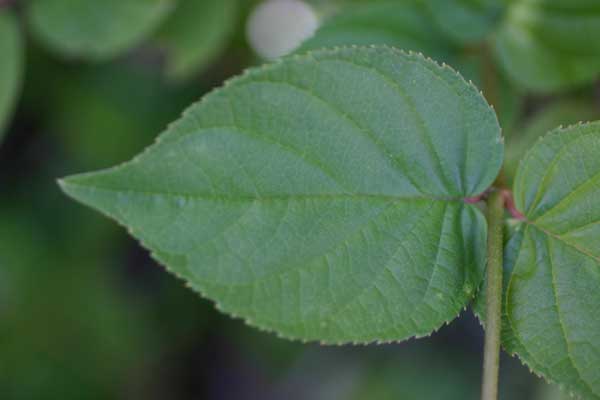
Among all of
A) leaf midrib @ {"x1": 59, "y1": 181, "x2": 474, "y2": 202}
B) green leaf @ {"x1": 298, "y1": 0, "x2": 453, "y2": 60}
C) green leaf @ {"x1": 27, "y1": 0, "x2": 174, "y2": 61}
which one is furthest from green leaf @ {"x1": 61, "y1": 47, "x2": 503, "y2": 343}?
green leaf @ {"x1": 27, "y1": 0, "x2": 174, "y2": 61}

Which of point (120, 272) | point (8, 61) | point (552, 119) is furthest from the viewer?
point (120, 272)

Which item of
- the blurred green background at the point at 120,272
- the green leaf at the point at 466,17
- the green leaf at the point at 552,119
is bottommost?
the blurred green background at the point at 120,272

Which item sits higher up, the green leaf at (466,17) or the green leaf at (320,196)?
the green leaf at (466,17)

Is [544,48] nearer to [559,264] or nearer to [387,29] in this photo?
[387,29]

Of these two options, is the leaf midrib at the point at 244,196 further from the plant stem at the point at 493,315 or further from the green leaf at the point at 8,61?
the green leaf at the point at 8,61

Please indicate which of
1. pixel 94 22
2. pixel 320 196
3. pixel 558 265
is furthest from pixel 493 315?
pixel 94 22

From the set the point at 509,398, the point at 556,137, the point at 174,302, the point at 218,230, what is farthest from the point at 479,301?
the point at 174,302

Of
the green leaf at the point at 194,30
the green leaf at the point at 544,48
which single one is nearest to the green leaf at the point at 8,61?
the green leaf at the point at 194,30

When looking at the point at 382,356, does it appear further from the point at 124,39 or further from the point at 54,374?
the point at 124,39

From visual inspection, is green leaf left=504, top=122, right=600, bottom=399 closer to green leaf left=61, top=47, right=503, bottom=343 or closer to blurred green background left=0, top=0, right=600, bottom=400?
green leaf left=61, top=47, right=503, bottom=343
